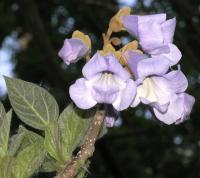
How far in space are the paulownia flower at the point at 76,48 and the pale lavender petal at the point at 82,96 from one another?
0.18 ft

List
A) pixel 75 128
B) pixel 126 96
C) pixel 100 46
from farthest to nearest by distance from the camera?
pixel 100 46 → pixel 75 128 → pixel 126 96

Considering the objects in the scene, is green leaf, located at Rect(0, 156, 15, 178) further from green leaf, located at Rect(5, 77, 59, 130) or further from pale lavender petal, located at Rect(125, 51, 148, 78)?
pale lavender petal, located at Rect(125, 51, 148, 78)

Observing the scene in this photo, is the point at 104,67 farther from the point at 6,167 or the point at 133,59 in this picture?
the point at 6,167

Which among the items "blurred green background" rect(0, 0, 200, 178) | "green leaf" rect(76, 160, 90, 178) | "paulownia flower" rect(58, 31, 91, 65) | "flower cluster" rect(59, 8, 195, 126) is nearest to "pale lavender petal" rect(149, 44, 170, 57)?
"flower cluster" rect(59, 8, 195, 126)

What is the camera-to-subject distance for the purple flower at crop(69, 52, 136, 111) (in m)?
0.85

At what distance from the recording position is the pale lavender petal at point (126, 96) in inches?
32.7

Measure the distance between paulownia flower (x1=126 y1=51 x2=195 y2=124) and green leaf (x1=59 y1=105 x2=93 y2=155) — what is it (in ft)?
0.38

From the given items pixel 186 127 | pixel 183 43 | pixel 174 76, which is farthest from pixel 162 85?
pixel 186 127

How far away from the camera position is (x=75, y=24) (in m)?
3.41

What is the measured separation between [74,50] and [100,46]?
180 centimetres

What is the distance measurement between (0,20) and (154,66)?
2593mm

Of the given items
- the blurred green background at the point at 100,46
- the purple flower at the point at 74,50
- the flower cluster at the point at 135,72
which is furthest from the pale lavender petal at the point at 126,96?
the blurred green background at the point at 100,46

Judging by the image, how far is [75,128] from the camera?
3.10 feet

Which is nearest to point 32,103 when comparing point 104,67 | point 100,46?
point 104,67
